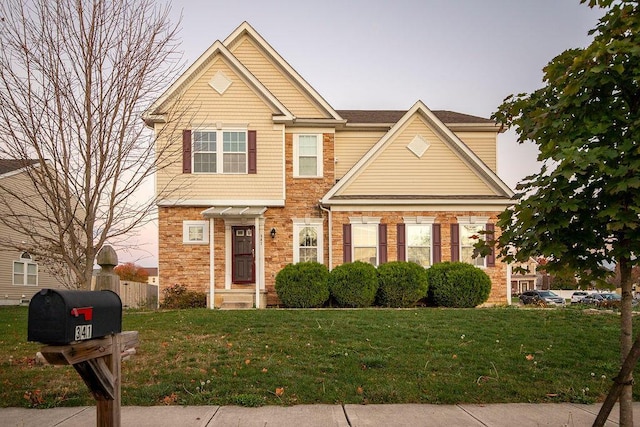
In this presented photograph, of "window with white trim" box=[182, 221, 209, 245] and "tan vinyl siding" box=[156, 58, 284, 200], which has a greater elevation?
"tan vinyl siding" box=[156, 58, 284, 200]

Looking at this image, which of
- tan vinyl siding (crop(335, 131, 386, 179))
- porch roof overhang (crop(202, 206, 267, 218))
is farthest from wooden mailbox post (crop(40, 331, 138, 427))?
tan vinyl siding (crop(335, 131, 386, 179))

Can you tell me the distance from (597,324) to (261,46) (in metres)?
14.3

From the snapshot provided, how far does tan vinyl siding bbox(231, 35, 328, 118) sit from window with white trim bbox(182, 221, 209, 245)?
5166 mm

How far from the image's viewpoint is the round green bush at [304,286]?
16.8 m

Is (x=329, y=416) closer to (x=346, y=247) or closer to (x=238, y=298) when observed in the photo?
(x=346, y=247)

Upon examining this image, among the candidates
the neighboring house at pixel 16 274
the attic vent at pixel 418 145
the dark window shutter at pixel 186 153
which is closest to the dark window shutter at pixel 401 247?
the attic vent at pixel 418 145

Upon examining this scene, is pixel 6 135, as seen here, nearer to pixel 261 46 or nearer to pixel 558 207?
pixel 558 207

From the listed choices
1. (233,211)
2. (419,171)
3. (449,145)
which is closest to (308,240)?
(233,211)

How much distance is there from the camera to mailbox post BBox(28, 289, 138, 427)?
3.64 m

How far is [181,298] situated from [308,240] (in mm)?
4677

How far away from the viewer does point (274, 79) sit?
796 inches

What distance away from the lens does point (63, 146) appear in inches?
321

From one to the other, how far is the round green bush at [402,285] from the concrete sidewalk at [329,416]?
9784mm

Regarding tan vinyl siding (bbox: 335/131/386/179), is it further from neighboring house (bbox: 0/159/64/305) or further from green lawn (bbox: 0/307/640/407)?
neighboring house (bbox: 0/159/64/305)
